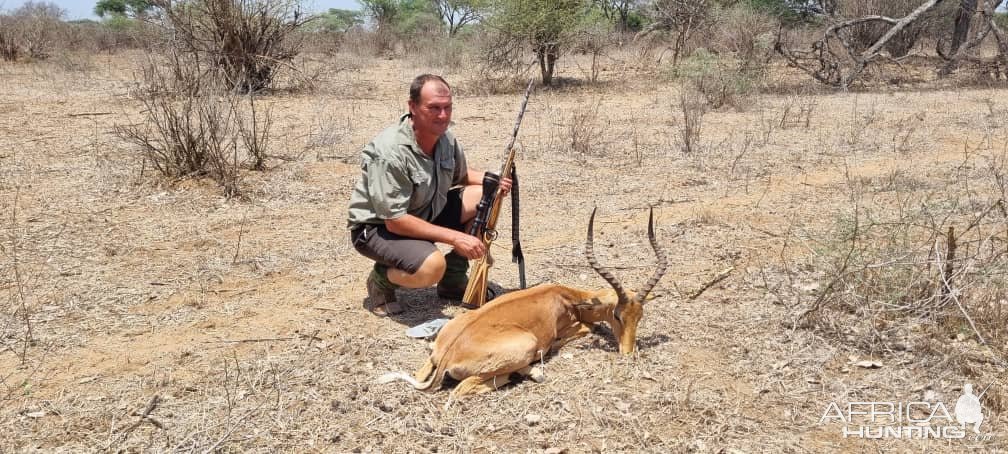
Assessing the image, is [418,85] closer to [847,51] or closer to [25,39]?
[847,51]

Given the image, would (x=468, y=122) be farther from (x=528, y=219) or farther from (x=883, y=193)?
(x=883, y=193)

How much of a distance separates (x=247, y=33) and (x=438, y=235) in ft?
36.0

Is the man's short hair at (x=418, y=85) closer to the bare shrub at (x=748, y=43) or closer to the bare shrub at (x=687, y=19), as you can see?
the bare shrub at (x=748, y=43)

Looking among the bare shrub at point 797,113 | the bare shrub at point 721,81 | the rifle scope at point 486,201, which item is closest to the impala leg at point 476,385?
the rifle scope at point 486,201

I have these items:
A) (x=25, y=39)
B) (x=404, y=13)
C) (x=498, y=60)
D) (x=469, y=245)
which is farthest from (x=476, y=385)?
(x=404, y=13)

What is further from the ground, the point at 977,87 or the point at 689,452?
the point at 977,87

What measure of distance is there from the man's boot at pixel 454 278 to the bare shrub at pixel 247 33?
8.82 meters

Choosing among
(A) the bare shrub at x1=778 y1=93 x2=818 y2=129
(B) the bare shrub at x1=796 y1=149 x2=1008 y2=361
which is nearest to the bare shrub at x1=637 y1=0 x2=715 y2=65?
(A) the bare shrub at x1=778 y1=93 x2=818 y2=129

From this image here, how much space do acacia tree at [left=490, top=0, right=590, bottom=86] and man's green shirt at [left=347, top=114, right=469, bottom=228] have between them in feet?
35.4

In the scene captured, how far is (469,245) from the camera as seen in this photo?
12.8 feet

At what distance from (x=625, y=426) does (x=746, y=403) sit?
23.8 inches

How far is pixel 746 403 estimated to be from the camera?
3.45 meters

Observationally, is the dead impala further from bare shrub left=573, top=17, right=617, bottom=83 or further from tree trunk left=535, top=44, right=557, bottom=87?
bare shrub left=573, top=17, right=617, bottom=83

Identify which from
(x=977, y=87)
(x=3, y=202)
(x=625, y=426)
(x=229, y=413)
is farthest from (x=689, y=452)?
(x=977, y=87)
